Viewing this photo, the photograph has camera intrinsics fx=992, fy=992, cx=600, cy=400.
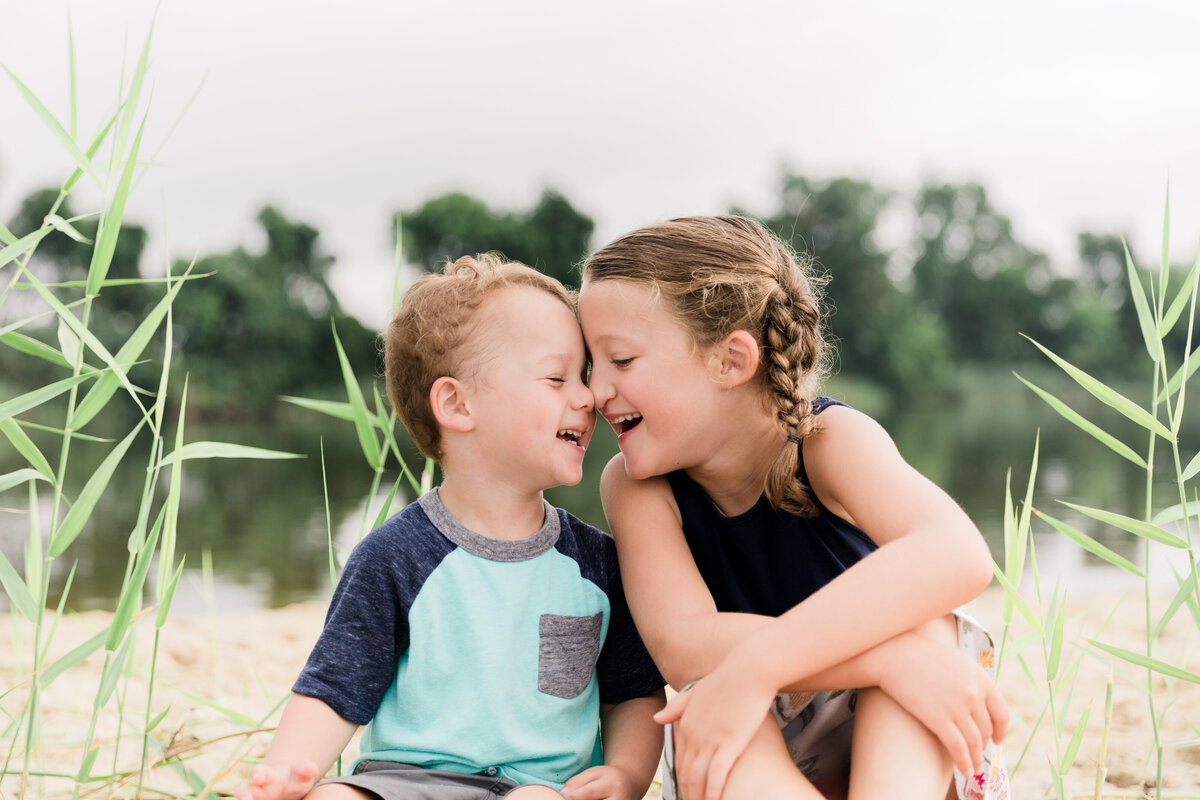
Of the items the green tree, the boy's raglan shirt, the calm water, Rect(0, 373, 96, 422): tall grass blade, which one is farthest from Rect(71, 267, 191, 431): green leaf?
the green tree

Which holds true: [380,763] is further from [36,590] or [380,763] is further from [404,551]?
[36,590]

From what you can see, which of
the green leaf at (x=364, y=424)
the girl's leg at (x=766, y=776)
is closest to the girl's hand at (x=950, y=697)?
the girl's leg at (x=766, y=776)

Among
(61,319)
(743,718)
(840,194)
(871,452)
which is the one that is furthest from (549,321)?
(840,194)

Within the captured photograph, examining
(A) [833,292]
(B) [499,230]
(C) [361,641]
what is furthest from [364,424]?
(A) [833,292]

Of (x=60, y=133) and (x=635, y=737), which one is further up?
(x=60, y=133)

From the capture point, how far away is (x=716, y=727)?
1276mm

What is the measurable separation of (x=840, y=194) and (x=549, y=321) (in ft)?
128

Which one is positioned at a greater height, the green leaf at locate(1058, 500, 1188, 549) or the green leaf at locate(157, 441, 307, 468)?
the green leaf at locate(157, 441, 307, 468)

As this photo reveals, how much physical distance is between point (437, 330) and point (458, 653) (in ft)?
1.59

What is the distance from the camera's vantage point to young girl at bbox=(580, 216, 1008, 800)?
1.28 m

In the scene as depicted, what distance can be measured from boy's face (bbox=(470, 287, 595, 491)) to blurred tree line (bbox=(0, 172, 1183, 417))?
2442cm

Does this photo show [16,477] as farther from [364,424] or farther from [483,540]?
[483,540]

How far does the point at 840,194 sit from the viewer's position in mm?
38562

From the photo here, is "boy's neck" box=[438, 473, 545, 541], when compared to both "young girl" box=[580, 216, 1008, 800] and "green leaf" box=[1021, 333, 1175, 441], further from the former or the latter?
"green leaf" box=[1021, 333, 1175, 441]
